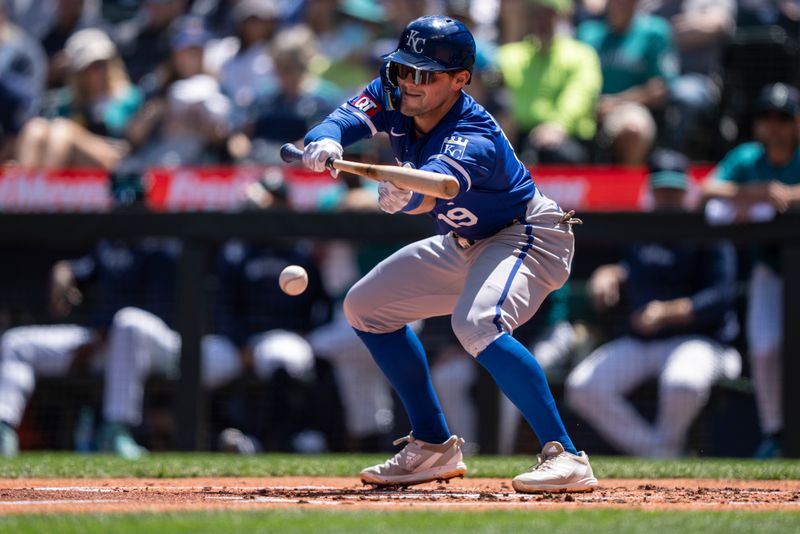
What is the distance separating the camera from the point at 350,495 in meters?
4.59

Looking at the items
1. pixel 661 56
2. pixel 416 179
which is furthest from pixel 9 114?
pixel 416 179

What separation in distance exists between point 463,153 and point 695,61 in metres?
5.39

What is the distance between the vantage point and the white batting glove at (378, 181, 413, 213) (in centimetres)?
427

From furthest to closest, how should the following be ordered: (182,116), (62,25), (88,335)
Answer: (62,25) < (182,116) < (88,335)

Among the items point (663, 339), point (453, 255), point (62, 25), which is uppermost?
point (62, 25)

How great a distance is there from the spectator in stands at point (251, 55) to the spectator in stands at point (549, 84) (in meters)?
2.02

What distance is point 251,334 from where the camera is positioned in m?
7.99

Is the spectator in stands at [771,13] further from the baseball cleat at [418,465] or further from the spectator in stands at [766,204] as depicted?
the baseball cleat at [418,465]

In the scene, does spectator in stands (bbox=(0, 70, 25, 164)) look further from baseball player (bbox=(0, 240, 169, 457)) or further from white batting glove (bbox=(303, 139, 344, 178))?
white batting glove (bbox=(303, 139, 344, 178))

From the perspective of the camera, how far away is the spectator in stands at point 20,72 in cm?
1037

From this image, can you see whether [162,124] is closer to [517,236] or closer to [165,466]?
[165,466]

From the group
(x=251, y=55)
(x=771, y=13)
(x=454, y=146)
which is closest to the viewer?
(x=454, y=146)

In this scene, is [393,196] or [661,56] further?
[661,56]

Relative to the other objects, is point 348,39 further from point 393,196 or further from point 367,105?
point 393,196
